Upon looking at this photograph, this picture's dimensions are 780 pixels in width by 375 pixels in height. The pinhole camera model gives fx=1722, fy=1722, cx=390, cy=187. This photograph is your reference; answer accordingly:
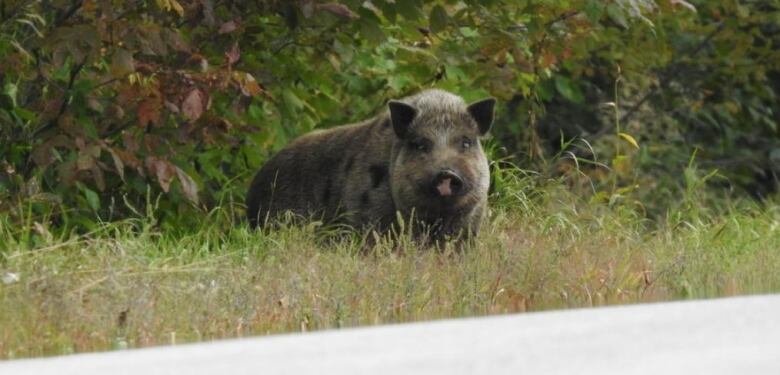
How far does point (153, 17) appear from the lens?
9.66 meters

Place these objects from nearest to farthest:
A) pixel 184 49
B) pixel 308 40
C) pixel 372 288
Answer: pixel 372 288 → pixel 184 49 → pixel 308 40

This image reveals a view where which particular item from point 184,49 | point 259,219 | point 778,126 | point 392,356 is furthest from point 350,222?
point 778,126

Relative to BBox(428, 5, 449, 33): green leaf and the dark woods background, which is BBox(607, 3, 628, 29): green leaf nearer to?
the dark woods background

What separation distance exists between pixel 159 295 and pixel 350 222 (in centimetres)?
299

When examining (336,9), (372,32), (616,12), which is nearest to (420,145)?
(372,32)

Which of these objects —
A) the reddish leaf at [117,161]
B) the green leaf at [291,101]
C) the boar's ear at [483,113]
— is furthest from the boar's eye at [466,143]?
the reddish leaf at [117,161]

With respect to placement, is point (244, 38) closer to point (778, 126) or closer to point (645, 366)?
point (645, 366)

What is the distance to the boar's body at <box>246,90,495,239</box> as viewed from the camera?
9.39 metres

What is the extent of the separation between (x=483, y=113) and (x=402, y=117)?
457 mm

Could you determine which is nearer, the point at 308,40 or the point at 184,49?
the point at 184,49

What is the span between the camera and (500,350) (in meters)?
5.27

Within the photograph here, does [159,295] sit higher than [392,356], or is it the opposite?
[392,356]

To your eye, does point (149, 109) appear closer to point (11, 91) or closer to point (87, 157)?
point (87, 157)

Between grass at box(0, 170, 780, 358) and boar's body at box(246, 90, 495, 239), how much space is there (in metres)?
0.23
